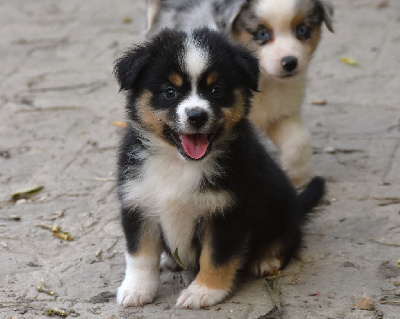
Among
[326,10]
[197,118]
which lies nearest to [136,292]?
[197,118]

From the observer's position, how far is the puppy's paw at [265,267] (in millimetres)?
3965

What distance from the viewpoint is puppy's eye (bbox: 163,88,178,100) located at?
354 cm

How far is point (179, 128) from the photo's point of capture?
3494 mm

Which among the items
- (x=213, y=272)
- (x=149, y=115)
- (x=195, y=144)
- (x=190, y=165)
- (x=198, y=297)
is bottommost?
(x=198, y=297)

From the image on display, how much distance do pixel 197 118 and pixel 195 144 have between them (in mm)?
201

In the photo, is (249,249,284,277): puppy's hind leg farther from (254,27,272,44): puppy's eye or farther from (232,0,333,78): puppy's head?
(254,27,272,44): puppy's eye

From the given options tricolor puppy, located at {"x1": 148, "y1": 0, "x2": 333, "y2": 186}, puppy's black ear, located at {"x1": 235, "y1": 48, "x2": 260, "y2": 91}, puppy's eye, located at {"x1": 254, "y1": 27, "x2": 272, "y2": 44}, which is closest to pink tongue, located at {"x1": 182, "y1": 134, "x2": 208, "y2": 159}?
puppy's black ear, located at {"x1": 235, "y1": 48, "x2": 260, "y2": 91}

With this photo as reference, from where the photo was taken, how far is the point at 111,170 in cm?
541

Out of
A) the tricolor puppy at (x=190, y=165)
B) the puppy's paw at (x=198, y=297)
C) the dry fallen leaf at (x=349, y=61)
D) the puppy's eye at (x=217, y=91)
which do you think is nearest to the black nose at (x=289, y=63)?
the tricolor puppy at (x=190, y=165)

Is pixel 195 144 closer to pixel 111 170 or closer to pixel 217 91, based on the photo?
pixel 217 91

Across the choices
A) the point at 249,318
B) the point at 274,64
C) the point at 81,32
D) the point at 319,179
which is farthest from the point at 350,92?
the point at 249,318

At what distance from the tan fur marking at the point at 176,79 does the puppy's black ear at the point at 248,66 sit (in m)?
0.31

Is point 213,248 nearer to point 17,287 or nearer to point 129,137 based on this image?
point 129,137

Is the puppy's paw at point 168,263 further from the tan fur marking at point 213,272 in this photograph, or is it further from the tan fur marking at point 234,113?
the tan fur marking at point 234,113
